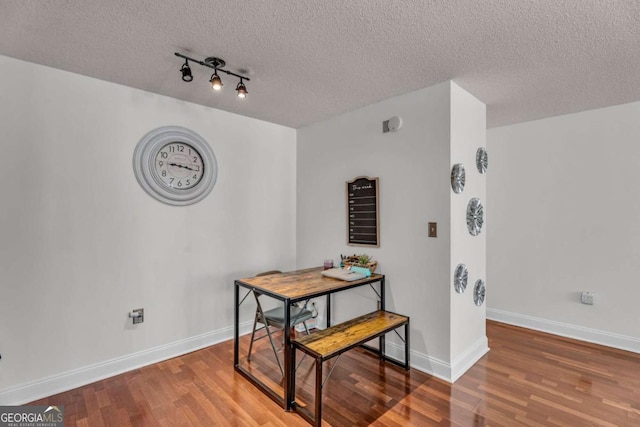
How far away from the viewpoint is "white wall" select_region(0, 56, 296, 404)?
7.14 feet

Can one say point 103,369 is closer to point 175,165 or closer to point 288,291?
point 288,291

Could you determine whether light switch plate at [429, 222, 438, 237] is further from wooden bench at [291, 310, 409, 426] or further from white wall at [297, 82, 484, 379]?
wooden bench at [291, 310, 409, 426]

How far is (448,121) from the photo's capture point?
246 centimetres

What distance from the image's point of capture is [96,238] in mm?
2486

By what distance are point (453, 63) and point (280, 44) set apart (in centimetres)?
123

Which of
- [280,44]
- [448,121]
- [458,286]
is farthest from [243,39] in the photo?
[458,286]

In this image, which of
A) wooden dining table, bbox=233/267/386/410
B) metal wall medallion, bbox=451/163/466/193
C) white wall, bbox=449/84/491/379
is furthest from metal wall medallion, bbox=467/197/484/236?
wooden dining table, bbox=233/267/386/410

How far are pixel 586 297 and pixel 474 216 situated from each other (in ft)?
5.47

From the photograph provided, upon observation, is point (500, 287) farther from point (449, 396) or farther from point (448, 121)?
point (448, 121)

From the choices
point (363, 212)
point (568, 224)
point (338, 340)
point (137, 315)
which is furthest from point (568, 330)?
point (137, 315)

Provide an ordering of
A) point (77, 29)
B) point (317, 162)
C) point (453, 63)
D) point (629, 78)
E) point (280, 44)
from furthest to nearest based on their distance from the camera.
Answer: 1. point (317, 162)
2. point (629, 78)
3. point (453, 63)
4. point (280, 44)
5. point (77, 29)

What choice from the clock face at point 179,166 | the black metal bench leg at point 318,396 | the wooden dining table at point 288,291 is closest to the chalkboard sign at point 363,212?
the wooden dining table at point 288,291

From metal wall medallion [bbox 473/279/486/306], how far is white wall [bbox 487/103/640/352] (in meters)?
1.06

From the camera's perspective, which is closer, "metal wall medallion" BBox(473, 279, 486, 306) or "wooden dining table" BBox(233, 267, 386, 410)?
"wooden dining table" BBox(233, 267, 386, 410)
